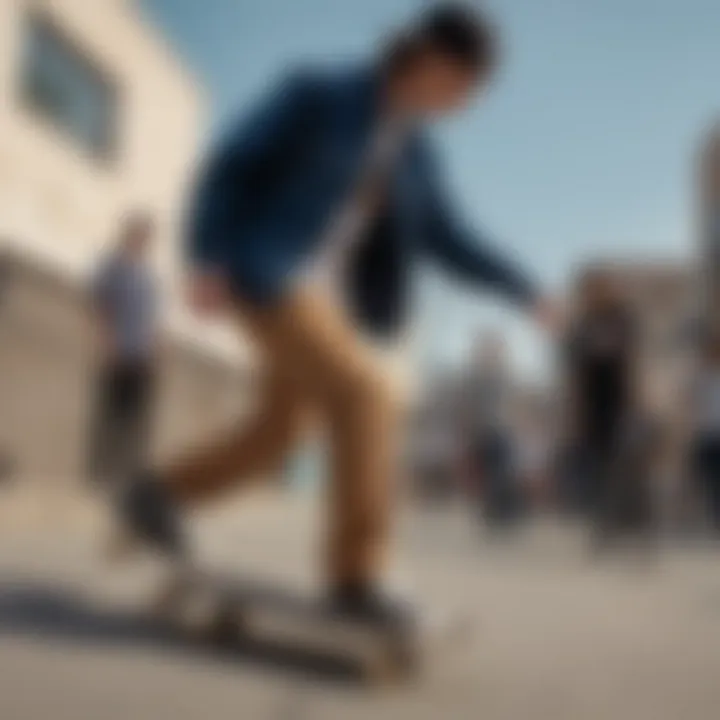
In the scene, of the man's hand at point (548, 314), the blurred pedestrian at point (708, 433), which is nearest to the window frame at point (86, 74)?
the blurred pedestrian at point (708, 433)

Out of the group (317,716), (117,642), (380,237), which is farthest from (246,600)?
(380,237)

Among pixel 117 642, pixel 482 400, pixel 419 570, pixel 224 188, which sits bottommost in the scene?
pixel 117 642

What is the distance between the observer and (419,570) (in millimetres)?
3076

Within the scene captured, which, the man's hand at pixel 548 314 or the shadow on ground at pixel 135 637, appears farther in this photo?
the man's hand at pixel 548 314

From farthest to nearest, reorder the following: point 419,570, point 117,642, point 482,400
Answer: point 482,400 < point 419,570 < point 117,642

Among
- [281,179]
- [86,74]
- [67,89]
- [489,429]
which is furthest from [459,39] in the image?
[86,74]

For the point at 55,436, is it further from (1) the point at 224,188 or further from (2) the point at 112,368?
(1) the point at 224,188

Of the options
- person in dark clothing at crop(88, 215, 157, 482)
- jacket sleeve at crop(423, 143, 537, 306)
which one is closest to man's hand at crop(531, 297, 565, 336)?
jacket sleeve at crop(423, 143, 537, 306)

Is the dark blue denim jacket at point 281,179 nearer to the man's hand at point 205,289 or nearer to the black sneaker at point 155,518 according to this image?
the man's hand at point 205,289

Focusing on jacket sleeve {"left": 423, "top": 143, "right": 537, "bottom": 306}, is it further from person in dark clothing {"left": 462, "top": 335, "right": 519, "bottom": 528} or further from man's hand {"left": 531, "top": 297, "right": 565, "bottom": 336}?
person in dark clothing {"left": 462, "top": 335, "right": 519, "bottom": 528}

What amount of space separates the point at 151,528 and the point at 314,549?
160cm

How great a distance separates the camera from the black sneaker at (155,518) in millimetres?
2006

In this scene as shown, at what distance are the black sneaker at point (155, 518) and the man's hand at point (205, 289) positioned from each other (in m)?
0.49

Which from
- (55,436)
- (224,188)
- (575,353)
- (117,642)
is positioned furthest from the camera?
(55,436)
